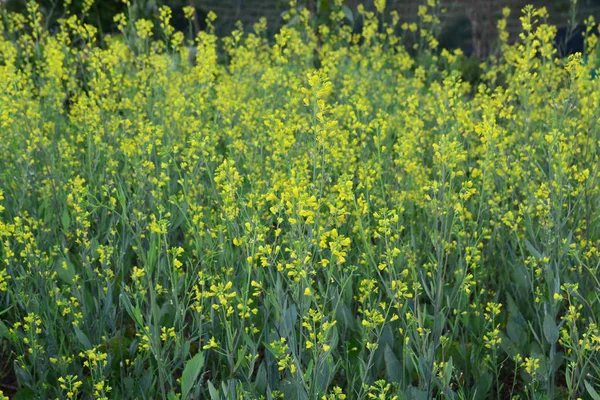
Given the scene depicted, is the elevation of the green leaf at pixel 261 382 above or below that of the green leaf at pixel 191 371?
below

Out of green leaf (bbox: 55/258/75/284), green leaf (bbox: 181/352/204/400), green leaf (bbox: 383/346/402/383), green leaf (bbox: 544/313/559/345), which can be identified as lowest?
green leaf (bbox: 383/346/402/383)

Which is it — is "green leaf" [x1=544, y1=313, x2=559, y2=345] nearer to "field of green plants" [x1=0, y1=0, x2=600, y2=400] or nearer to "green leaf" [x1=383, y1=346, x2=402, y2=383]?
"field of green plants" [x1=0, y1=0, x2=600, y2=400]

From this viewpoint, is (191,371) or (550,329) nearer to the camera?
(191,371)

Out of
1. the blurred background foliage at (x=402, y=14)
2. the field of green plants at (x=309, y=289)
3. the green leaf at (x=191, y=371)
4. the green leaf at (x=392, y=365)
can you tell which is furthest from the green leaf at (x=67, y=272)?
the blurred background foliage at (x=402, y=14)

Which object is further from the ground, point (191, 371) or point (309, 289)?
point (309, 289)

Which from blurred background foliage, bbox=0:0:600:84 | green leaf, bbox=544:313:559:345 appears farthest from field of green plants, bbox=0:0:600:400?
blurred background foliage, bbox=0:0:600:84

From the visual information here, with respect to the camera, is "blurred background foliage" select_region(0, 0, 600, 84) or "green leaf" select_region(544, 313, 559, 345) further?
"blurred background foliage" select_region(0, 0, 600, 84)

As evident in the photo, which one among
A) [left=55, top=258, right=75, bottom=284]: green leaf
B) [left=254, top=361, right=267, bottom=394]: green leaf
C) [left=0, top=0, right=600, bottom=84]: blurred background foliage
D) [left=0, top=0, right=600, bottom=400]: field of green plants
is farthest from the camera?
[left=0, top=0, right=600, bottom=84]: blurred background foliage

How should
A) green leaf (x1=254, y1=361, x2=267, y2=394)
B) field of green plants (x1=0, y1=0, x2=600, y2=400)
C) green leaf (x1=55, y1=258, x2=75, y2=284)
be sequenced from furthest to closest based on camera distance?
green leaf (x1=55, y1=258, x2=75, y2=284) → green leaf (x1=254, y1=361, x2=267, y2=394) → field of green plants (x1=0, y1=0, x2=600, y2=400)

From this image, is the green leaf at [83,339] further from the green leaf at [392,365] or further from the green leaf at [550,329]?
the green leaf at [550,329]

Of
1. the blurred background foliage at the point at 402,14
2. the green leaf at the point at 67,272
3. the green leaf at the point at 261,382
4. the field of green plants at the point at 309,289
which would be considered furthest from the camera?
the blurred background foliage at the point at 402,14

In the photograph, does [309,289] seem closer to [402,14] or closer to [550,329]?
[550,329]

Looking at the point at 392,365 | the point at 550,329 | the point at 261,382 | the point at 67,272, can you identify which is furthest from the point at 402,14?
the point at 261,382

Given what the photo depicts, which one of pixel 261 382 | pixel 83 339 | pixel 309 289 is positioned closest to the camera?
pixel 309 289
